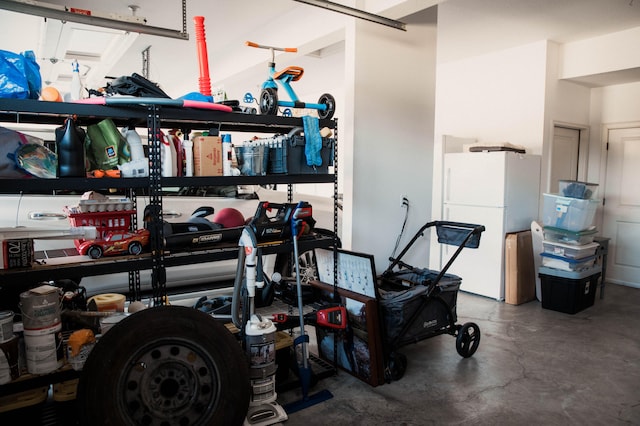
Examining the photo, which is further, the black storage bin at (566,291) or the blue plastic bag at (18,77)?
Result: the black storage bin at (566,291)

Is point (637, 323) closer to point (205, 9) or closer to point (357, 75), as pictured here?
point (357, 75)

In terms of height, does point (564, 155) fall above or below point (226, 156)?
above

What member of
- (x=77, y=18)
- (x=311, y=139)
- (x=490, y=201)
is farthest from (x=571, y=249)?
(x=77, y=18)

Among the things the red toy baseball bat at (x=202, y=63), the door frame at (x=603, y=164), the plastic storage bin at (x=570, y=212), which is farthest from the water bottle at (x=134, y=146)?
the door frame at (x=603, y=164)

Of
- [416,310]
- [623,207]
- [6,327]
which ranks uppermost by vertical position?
[623,207]

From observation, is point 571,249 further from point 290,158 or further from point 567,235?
point 290,158

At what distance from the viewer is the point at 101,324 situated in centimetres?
231

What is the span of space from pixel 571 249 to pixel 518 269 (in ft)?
1.88

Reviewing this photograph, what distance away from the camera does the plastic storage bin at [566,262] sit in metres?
4.63

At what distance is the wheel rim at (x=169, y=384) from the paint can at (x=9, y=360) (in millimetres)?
521

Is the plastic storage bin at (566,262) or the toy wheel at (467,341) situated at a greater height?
the plastic storage bin at (566,262)

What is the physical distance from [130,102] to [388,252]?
2.63 metres

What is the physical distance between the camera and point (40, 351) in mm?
2061

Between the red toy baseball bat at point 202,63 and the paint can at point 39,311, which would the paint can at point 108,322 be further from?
the red toy baseball bat at point 202,63
